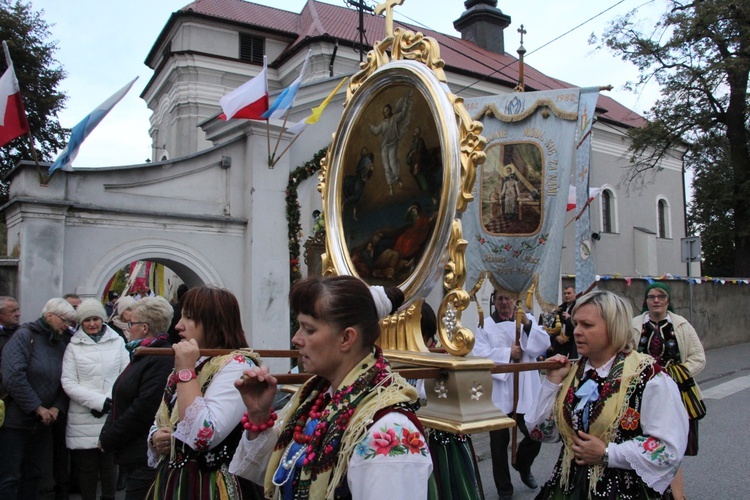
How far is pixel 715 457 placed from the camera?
21.2ft

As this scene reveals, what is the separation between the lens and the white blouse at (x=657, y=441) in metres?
2.53

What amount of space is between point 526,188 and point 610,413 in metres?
2.35

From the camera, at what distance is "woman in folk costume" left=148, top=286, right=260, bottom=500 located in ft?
8.14

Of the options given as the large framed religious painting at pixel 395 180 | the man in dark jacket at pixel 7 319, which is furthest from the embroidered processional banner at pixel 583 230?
the man in dark jacket at pixel 7 319

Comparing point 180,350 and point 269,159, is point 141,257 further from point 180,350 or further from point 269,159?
point 180,350

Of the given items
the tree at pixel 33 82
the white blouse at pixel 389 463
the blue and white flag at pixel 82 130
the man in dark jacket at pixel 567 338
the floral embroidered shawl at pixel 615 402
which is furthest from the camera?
the tree at pixel 33 82

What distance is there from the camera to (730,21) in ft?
66.8

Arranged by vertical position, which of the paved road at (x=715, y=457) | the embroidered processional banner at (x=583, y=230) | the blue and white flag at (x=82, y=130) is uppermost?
the blue and white flag at (x=82, y=130)

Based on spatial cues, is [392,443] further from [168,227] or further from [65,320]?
[168,227]

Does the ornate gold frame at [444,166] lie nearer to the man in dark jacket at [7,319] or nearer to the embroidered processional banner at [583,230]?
the embroidered processional banner at [583,230]

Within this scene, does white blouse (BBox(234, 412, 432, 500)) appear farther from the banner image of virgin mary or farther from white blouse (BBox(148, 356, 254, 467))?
the banner image of virgin mary

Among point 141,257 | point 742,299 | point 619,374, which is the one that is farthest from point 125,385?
point 742,299

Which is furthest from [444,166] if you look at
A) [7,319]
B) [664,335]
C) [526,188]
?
[7,319]

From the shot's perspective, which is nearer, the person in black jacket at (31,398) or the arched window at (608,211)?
the person in black jacket at (31,398)
